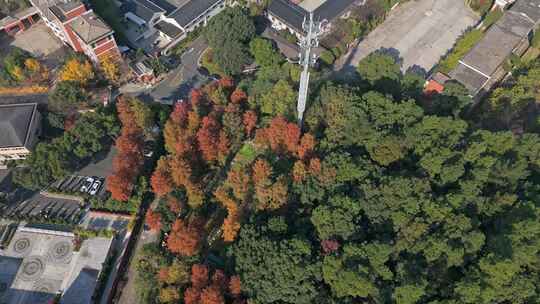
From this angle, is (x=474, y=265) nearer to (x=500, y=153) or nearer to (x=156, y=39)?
(x=500, y=153)

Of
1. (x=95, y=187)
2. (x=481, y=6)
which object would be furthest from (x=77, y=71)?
(x=481, y=6)

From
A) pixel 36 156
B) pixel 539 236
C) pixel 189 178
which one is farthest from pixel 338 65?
pixel 36 156

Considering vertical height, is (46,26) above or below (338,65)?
below

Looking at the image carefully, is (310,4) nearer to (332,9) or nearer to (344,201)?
(332,9)

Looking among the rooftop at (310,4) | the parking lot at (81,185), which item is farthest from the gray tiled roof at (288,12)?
the parking lot at (81,185)

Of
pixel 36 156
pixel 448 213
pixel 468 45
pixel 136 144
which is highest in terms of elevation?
pixel 468 45

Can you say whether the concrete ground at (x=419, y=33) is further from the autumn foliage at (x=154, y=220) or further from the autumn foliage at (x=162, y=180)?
the autumn foliage at (x=154, y=220)

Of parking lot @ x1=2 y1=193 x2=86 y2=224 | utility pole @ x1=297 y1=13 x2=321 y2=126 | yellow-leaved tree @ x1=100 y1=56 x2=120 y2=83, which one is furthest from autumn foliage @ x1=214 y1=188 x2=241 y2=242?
yellow-leaved tree @ x1=100 y1=56 x2=120 y2=83
